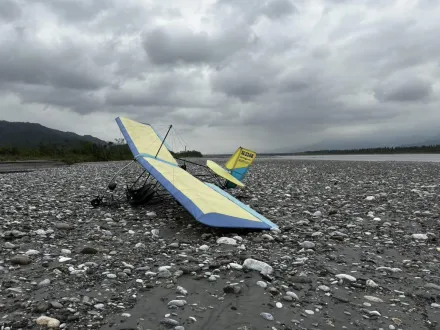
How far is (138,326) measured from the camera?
3.73 meters

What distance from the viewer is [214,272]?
213 inches

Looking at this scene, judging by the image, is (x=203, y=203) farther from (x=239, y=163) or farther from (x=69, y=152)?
(x=69, y=152)

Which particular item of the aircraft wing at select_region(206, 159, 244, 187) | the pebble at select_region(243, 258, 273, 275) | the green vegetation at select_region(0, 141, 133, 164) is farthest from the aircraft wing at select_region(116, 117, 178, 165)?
the green vegetation at select_region(0, 141, 133, 164)

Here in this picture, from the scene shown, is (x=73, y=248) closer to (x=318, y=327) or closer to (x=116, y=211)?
(x=116, y=211)

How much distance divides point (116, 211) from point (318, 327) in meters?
7.99

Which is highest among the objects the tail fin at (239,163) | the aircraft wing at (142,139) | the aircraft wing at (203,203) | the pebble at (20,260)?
the aircraft wing at (142,139)

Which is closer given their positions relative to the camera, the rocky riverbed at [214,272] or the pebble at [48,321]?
the pebble at [48,321]

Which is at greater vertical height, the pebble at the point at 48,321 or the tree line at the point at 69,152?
the tree line at the point at 69,152

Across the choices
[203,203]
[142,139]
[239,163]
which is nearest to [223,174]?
[239,163]

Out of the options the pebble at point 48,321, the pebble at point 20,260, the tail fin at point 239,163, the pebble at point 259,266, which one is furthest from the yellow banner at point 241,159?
the pebble at point 48,321

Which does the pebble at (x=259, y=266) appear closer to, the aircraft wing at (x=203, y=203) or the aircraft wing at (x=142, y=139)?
the aircraft wing at (x=203, y=203)

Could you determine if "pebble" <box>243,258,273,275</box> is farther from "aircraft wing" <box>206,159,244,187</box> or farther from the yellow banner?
the yellow banner

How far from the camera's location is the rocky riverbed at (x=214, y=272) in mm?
3988

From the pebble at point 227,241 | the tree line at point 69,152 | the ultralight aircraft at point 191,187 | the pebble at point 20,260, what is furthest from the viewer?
the tree line at point 69,152
